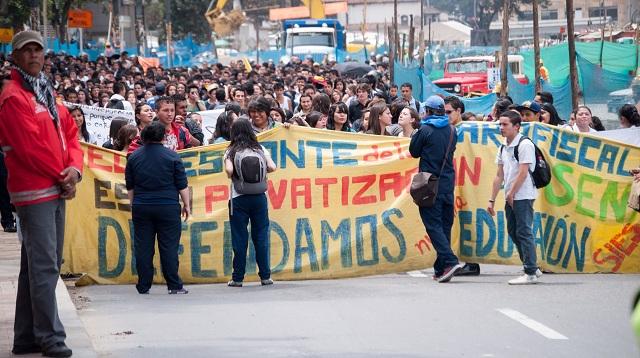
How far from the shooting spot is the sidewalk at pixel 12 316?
7996mm

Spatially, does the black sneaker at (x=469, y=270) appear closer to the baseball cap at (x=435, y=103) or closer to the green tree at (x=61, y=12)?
the baseball cap at (x=435, y=103)

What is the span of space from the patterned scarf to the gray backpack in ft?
12.1

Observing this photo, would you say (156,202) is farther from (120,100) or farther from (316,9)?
(316,9)

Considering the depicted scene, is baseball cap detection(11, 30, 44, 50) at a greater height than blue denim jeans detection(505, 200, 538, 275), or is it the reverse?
baseball cap detection(11, 30, 44, 50)

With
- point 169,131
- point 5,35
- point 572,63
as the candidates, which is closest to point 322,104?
point 169,131

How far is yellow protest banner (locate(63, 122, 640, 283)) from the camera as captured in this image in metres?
12.1

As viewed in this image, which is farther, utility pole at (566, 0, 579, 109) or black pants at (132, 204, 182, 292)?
utility pole at (566, 0, 579, 109)

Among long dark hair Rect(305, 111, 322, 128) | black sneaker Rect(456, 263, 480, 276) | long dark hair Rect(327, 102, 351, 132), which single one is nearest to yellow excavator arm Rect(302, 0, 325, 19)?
long dark hair Rect(327, 102, 351, 132)

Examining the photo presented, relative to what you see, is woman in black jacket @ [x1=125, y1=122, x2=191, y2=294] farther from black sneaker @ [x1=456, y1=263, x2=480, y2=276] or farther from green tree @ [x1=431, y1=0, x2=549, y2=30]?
green tree @ [x1=431, y1=0, x2=549, y2=30]

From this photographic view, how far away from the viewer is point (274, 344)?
332 inches

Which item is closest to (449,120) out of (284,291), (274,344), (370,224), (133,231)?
(370,224)

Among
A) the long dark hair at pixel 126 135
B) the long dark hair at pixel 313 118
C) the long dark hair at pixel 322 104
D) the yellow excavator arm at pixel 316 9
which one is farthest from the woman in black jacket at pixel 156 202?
the yellow excavator arm at pixel 316 9

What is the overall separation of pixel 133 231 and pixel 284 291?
5.36 feet

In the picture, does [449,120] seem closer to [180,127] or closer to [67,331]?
[180,127]
